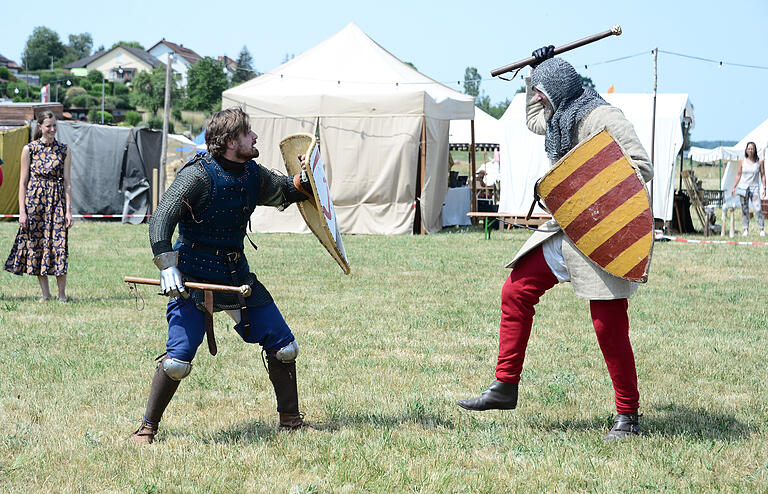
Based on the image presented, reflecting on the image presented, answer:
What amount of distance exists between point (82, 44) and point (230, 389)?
616ft

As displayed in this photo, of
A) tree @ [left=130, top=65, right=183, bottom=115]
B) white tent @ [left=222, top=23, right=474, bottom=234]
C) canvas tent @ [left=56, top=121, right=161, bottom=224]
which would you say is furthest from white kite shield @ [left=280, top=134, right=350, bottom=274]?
tree @ [left=130, top=65, right=183, bottom=115]

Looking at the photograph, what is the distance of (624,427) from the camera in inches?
155

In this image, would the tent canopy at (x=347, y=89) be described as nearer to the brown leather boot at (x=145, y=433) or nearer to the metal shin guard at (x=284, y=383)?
the metal shin guard at (x=284, y=383)

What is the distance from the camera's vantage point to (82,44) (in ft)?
583

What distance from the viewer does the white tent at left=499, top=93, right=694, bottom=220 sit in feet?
52.9

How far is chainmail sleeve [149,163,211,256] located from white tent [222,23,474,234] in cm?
1165

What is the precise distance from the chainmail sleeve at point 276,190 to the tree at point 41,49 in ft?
525

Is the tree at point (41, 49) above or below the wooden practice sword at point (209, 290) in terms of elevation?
above

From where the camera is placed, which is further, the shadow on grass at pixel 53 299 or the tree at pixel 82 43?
the tree at pixel 82 43

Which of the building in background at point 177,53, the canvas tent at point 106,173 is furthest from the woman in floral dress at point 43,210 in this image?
the building in background at point 177,53

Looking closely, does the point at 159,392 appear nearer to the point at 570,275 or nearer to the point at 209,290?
the point at 209,290

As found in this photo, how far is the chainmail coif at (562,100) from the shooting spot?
12.7 ft

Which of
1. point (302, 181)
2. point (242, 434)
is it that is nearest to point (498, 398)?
point (242, 434)

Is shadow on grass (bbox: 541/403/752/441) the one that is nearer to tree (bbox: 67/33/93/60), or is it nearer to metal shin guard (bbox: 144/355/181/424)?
metal shin guard (bbox: 144/355/181/424)
